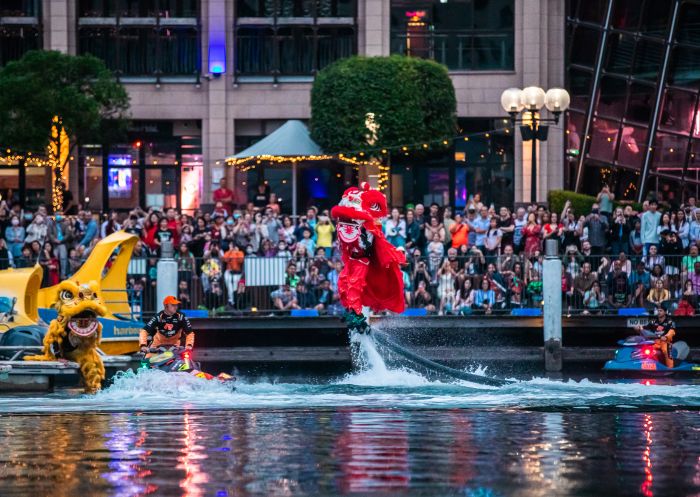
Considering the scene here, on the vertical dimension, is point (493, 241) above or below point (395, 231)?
below

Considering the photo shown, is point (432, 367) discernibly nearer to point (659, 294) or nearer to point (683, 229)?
point (659, 294)

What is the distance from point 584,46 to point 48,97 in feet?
59.2

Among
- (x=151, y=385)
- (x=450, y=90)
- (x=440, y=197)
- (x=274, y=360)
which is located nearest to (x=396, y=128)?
(x=450, y=90)

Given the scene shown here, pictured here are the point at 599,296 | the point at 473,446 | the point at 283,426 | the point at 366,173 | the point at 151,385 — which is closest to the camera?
the point at 473,446

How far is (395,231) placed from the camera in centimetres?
3541

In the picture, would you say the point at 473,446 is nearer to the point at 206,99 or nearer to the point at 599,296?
the point at 599,296

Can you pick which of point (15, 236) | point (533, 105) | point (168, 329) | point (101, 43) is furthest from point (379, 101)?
point (168, 329)

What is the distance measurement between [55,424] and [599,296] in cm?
1532

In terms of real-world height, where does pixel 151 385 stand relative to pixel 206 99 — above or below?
below

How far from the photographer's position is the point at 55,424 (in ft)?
69.3

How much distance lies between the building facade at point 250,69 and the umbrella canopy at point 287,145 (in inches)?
210

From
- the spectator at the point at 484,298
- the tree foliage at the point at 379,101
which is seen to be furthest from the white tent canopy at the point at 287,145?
the spectator at the point at 484,298

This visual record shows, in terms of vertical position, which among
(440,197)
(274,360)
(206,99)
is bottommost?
(274,360)

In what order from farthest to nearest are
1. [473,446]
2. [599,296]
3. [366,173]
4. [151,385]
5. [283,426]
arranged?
[366,173] → [599,296] → [151,385] → [283,426] → [473,446]
